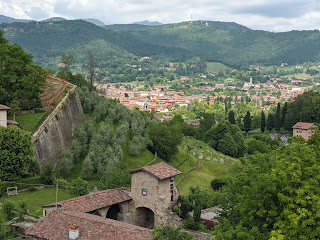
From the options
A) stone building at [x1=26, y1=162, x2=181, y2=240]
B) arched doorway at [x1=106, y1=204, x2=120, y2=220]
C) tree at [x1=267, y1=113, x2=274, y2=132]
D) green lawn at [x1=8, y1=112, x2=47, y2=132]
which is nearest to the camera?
stone building at [x1=26, y1=162, x2=181, y2=240]

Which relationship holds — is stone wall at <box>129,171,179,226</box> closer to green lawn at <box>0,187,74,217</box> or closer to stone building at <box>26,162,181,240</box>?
stone building at <box>26,162,181,240</box>

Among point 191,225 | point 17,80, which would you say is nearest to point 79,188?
point 191,225

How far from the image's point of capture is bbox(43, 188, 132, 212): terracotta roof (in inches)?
997

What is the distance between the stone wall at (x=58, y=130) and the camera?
124 ft

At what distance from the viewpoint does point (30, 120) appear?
4238 cm

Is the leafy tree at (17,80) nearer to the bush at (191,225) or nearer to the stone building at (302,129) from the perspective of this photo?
the bush at (191,225)

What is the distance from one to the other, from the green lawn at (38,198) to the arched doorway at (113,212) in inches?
162

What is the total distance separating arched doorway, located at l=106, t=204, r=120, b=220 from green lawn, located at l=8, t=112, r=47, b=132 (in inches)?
541

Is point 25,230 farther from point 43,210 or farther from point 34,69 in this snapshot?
point 34,69

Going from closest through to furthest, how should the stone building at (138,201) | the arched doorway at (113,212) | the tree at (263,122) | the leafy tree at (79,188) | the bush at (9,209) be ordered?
the bush at (9,209), the stone building at (138,201), the arched doorway at (113,212), the leafy tree at (79,188), the tree at (263,122)

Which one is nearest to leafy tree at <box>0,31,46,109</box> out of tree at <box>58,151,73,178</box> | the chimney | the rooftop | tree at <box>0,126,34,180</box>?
tree at <box>58,151,73,178</box>

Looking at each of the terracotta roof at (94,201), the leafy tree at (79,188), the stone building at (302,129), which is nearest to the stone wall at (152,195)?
the terracotta roof at (94,201)

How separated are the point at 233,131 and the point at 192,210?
4958 cm

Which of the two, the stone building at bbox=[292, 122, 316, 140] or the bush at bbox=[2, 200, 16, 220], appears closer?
the bush at bbox=[2, 200, 16, 220]
